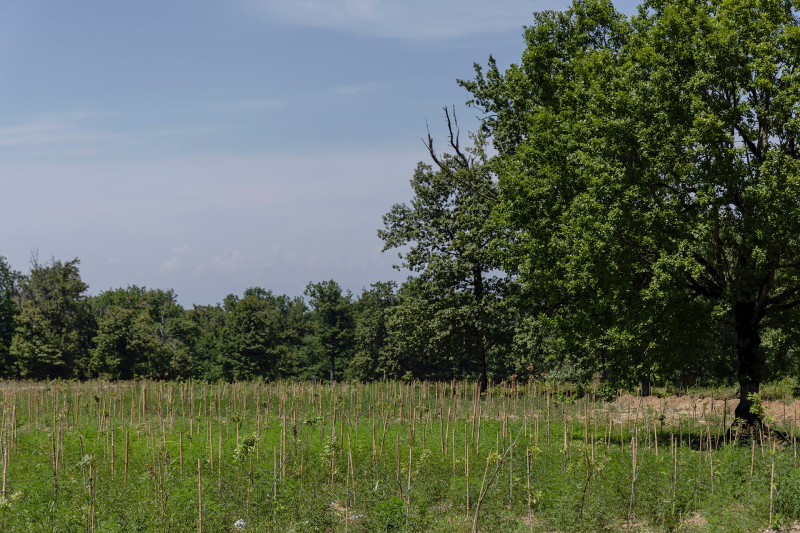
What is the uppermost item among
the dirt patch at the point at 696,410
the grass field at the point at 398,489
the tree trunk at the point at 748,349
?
the tree trunk at the point at 748,349

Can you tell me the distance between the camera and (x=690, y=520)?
10875mm

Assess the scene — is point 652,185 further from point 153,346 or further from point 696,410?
point 153,346

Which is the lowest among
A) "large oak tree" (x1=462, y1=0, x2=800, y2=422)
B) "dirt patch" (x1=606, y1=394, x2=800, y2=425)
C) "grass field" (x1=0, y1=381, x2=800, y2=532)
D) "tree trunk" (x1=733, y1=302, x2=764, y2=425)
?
"dirt patch" (x1=606, y1=394, x2=800, y2=425)

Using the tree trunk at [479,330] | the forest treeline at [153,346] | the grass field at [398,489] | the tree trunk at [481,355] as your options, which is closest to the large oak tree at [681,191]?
the grass field at [398,489]

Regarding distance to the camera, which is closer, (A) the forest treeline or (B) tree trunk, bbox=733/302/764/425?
(B) tree trunk, bbox=733/302/764/425

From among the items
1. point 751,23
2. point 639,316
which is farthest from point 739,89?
point 639,316

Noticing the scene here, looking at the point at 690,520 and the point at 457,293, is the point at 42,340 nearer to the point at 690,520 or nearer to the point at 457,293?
the point at 457,293

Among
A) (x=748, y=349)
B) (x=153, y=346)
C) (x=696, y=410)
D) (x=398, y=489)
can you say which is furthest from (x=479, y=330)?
(x=153, y=346)

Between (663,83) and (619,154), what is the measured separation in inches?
80.8

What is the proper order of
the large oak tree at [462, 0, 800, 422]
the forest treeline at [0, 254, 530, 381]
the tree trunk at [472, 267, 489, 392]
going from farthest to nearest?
the forest treeline at [0, 254, 530, 381] → the tree trunk at [472, 267, 489, 392] → the large oak tree at [462, 0, 800, 422]

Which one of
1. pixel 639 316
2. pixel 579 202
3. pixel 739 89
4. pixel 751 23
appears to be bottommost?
pixel 639 316

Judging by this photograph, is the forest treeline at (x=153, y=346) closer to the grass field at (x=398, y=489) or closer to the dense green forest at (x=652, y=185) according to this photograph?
the dense green forest at (x=652, y=185)

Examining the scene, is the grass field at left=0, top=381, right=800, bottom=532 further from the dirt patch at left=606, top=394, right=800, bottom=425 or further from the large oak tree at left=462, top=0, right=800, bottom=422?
the dirt patch at left=606, top=394, right=800, bottom=425

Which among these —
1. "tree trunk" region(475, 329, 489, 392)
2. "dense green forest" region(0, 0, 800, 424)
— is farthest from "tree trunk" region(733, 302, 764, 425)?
"tree trunk" region(475, 329, 489, 392)
